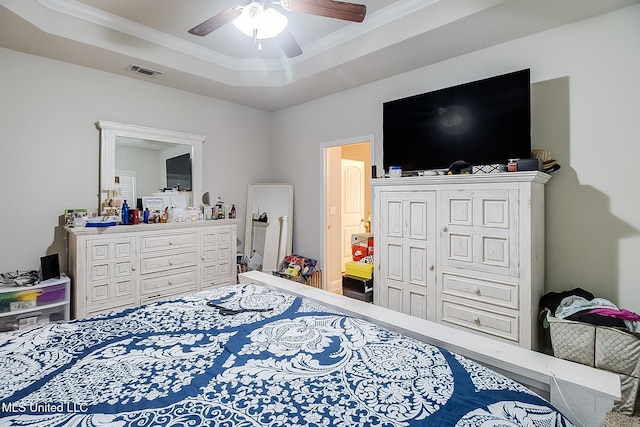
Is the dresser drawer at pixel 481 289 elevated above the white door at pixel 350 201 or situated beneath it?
situated beneath

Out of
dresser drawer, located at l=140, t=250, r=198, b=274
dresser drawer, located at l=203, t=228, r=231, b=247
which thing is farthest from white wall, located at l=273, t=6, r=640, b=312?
dresser drawer, located at l=140, t=250, r=198, b=274

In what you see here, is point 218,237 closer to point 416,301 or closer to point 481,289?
point 416,301

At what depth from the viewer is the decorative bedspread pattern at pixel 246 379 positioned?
2.72ft

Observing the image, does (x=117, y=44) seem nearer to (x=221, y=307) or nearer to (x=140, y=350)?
(x=221, y=307)

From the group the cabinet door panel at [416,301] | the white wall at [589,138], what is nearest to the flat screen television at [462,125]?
the white wall at [589,138]

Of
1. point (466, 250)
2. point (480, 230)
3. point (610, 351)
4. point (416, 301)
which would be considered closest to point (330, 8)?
point (480, 230)

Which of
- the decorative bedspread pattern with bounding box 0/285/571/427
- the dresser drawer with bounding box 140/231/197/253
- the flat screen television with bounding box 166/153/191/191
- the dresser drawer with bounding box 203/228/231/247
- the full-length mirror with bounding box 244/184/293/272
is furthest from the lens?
the full-length mirror with bounding box 244/184/293/272

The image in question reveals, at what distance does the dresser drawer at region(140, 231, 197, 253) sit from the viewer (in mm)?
3234

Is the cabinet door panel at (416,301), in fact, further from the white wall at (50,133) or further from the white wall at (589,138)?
the white wall at (50,133)

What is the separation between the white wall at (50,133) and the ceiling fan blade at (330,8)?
2.51 m

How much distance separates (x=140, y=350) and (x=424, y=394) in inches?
39.5

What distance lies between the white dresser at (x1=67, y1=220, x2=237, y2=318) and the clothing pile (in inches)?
128

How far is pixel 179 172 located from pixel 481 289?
11.4ft

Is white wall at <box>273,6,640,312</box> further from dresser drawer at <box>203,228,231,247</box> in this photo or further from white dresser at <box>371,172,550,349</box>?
dresser drawer at <box>203,228,231,247</box>
